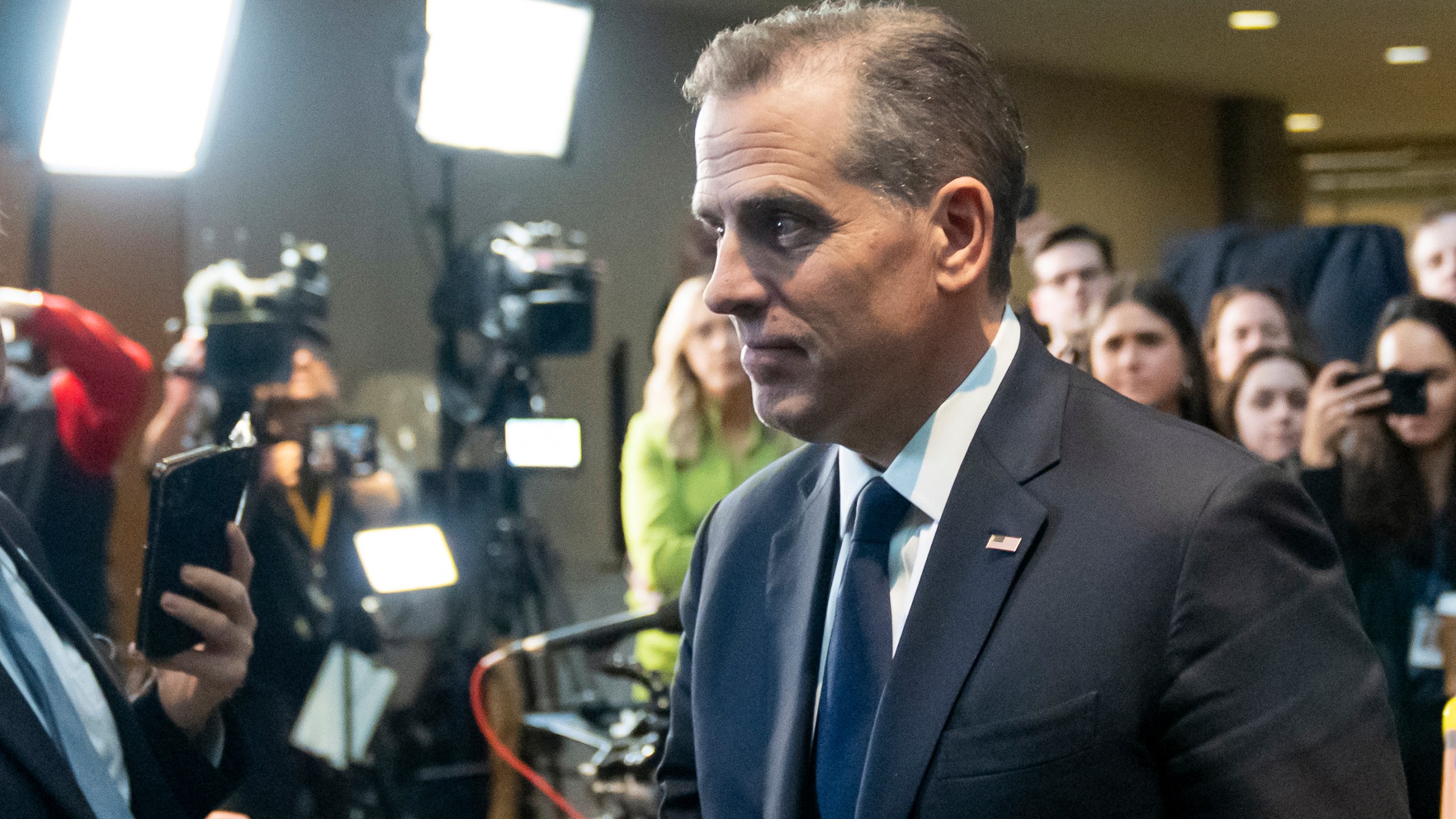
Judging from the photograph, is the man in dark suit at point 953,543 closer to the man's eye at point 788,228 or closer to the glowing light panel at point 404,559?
the man's eye at point 788,228

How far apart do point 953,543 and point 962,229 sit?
0.73 ft

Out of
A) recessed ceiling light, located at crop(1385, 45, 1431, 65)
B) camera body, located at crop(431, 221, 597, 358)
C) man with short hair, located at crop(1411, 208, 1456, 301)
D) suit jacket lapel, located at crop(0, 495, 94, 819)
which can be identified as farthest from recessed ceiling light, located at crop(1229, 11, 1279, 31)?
suit jacket lapel, located at crop(0, 495, 94, 819)

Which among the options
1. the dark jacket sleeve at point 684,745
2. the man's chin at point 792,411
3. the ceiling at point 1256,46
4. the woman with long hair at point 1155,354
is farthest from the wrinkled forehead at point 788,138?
the ceiling at point 1256,46

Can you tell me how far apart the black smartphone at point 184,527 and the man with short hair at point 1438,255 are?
A: 8.34 feet

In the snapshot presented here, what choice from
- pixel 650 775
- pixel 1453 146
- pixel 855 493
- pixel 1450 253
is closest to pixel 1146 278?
pixel 1450 253

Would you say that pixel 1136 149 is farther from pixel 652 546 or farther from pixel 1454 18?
pixel 652 546

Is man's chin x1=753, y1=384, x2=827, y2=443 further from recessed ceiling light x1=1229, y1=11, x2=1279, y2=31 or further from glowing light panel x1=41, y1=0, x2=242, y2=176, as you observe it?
recessed ceiling light x1=1229, y1=11, x2=1279, y2=31

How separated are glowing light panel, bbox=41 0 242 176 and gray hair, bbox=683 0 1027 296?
103 inches

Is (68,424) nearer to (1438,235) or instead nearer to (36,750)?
(36,750)

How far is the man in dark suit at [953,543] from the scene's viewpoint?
83 cm

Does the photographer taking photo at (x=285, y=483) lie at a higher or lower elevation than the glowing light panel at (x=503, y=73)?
lower

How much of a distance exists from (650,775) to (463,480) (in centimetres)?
318

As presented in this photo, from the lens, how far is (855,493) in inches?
40.5

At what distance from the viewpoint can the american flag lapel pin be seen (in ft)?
2.95
